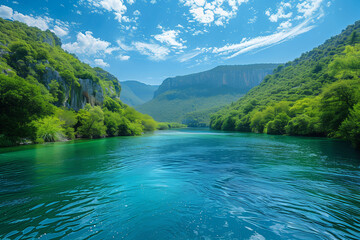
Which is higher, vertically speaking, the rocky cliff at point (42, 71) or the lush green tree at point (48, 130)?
the rocky cliff at point (42, 71)

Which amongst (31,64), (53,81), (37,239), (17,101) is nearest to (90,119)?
(53,81)

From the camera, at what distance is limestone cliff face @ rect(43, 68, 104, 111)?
51.3m

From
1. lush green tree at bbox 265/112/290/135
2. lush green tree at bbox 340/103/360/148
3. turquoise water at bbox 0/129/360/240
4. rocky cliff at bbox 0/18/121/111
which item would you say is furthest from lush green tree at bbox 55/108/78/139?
lush green tree at bbox 265/112/290/135

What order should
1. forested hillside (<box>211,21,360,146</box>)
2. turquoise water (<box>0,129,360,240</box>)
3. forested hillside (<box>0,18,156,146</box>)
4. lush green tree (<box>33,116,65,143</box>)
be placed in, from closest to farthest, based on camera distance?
turquoise water (<box>0,129,360,240</box>), forested hillside (<box>0,18,156,146</box>), forested hillside (<box>211,21,360,146</box>), lush green tree (<box>33,116,65,143</box>)

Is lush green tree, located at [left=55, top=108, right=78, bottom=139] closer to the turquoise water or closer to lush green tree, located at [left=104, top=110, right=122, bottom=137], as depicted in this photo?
lush green tree, located at [left=104, top=110, right=122, bottom=137]

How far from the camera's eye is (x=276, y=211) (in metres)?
6.38

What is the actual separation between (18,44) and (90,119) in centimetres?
2983

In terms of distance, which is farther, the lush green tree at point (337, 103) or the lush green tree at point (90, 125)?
the lush green tree at point (90, 125)

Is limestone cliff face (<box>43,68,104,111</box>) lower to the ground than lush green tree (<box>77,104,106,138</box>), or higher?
higher

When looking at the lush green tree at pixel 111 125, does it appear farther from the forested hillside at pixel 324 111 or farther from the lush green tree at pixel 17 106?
the forested hillside at pixel 324 111

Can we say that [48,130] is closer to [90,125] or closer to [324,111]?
[90,125]

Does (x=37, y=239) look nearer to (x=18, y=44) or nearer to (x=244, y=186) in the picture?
(x=244, y=186)

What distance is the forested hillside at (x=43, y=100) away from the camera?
25969 millimetres

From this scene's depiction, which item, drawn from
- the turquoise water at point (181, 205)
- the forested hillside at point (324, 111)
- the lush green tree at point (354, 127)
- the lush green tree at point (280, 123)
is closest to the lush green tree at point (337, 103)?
the forested hillside at point (324, 111)
